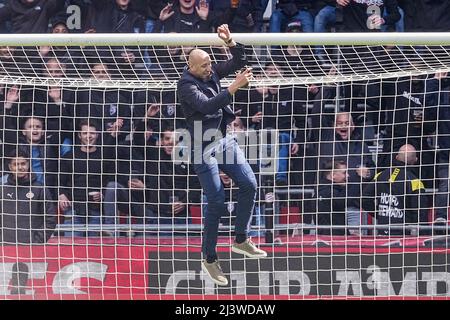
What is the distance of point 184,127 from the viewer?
1134 cm

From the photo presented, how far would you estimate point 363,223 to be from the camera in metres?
10.5

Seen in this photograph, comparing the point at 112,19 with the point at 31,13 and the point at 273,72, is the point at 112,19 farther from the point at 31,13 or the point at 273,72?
the point at 273,72

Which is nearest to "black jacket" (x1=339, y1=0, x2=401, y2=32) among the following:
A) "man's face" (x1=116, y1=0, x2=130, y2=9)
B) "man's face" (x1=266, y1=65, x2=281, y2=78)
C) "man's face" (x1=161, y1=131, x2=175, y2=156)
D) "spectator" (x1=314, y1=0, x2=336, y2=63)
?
"spectator" (x1=314, y1=0, x2=336, y2=63)

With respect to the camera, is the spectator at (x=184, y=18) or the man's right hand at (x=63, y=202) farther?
the spectator at (x=184, y=18)

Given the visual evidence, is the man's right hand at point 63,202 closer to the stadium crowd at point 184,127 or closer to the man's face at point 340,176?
the stadium crowd at point 184,127

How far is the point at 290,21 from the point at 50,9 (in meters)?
2.85

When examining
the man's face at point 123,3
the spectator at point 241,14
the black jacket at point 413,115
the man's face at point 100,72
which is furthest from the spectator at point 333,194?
the man's face at point 123,3

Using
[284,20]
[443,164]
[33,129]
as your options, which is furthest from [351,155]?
[33,129]

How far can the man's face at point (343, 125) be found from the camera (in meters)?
10.8

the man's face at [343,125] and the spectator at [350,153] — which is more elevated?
the man's face at [343,125]

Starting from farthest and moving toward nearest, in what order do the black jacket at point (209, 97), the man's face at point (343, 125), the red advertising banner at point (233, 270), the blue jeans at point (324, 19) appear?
the blue jeans at point (324, 19), the man's face at point (343, 125), the red advertising banner at point (233, 270), the black jacket at point (209, 97)

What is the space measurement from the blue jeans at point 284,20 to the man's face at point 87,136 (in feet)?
8.77

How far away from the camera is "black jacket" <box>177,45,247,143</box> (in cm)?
820
